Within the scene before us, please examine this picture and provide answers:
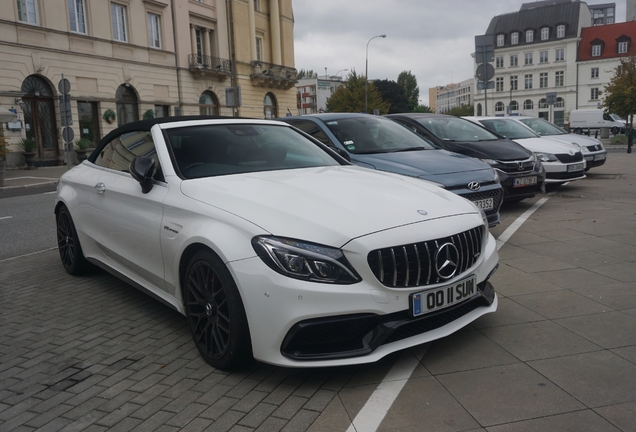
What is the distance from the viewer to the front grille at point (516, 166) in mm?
8875

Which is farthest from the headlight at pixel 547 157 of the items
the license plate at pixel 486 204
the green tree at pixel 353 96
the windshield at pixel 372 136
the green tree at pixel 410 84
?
the green tree at pixel 410 84

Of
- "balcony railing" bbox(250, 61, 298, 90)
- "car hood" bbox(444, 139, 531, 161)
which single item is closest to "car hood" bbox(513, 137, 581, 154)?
"car hood" bbox(444, 139, 531, 161)

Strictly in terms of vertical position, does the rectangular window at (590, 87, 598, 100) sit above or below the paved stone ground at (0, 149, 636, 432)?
above

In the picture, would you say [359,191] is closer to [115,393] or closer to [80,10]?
[115,393]

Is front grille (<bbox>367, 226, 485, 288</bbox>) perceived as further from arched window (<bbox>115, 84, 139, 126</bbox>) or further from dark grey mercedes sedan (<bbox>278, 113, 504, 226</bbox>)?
arched window (<bbox>115, 84, 139, 126</bbox>)

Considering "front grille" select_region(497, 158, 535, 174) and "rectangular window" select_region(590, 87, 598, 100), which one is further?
"rectangular window" select_region(590, 87, 598, 100)

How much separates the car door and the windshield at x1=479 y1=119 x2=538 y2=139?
9.24 metres

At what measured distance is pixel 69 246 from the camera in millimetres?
5836

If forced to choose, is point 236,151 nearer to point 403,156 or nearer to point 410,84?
point 403,156

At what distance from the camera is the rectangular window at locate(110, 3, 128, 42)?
31.4m

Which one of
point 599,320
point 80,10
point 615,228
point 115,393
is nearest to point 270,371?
point 115,393

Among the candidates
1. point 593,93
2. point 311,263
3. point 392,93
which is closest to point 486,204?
point 311,263

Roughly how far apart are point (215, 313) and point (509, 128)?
1066 centimetres

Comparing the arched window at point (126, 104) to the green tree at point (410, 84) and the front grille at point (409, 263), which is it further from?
the green tree at point (410, 84)
